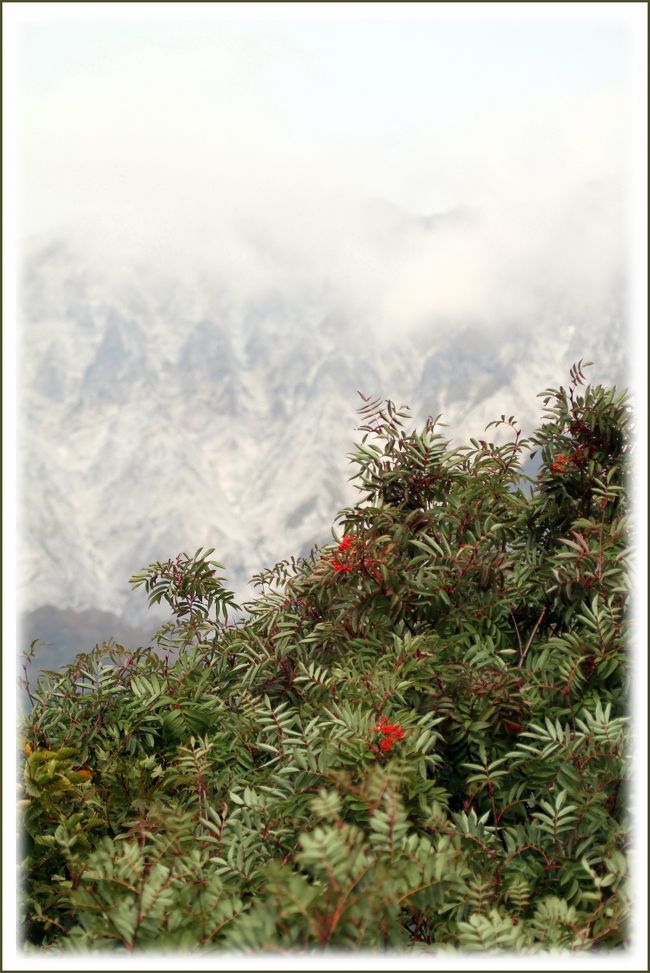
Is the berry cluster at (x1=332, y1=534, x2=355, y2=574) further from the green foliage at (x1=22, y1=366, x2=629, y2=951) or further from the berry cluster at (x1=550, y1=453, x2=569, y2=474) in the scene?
the berry cluster at (x1=550, y1=453, x2=569, y2=474)

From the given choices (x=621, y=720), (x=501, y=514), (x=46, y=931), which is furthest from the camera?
(x=501, y=514)

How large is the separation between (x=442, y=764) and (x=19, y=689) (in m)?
1.71

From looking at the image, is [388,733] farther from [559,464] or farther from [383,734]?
[559,464]

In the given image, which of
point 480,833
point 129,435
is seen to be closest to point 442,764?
point 480,833

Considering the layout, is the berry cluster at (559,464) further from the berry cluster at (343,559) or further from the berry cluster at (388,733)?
the berry cluster at (388,733)

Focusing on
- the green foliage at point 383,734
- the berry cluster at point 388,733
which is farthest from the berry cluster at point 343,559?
the berry cluster at point 388,733

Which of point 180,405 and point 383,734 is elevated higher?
point 180,405

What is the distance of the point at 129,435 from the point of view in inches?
2082

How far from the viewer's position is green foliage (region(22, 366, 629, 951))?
2.25 meters

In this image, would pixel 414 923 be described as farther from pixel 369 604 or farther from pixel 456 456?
pixel 456 456

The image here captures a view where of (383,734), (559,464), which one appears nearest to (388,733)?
(383,734)

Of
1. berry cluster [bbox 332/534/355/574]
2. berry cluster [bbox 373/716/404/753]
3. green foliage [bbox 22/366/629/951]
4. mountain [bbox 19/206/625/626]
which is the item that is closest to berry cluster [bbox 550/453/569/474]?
green foliage [bbox 22/366/629/951]

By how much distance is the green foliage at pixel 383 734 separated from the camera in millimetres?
2252

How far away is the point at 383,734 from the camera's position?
2.71 metres
